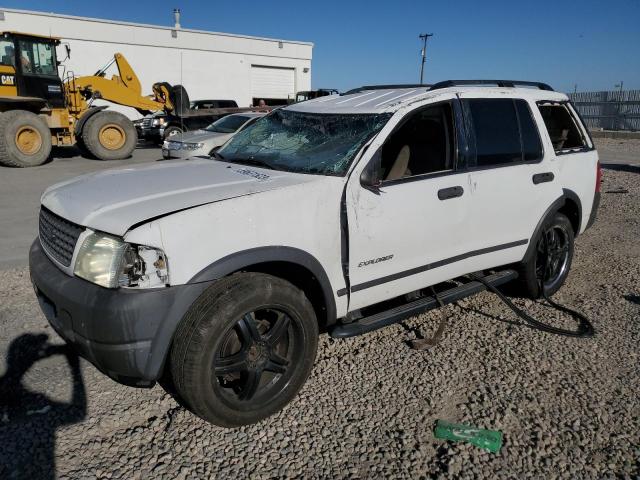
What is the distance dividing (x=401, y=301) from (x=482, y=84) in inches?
73.0

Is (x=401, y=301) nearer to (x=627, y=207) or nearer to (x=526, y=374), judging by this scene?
(x=526, y=374)

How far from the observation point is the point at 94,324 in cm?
233

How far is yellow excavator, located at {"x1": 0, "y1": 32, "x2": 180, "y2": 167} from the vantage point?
13102 millimetres

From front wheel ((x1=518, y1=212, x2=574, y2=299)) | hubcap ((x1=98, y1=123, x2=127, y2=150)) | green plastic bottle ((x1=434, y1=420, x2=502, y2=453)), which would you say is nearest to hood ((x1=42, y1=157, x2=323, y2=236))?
green plastic bottle ((x1=434, y1=420, x2=502, y2=453))

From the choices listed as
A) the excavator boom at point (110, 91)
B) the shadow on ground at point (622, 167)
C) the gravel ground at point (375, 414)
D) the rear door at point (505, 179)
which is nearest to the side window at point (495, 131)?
the rear door at point (505, 179)

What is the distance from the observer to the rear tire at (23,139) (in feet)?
41.8

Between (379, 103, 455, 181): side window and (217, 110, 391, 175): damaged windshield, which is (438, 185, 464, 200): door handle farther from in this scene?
(217, 110, 391, 175): damaged windshield

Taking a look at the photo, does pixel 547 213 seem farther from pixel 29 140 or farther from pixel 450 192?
pixel 29 140

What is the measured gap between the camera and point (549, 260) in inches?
174

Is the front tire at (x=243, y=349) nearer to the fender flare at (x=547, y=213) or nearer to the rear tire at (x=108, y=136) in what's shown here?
the fender flare at (x=547, y=213)

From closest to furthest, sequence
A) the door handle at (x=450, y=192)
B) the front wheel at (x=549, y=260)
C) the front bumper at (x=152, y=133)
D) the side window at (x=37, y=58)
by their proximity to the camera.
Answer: the door handle at (x=450, y=192) → the front wheel at (x=549, y=260) → the side window at (x=37, y=58) → the front bumper at (x=152, y=133)

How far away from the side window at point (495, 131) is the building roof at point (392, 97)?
94 mm

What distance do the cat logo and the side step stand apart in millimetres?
14297

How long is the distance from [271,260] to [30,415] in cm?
161
